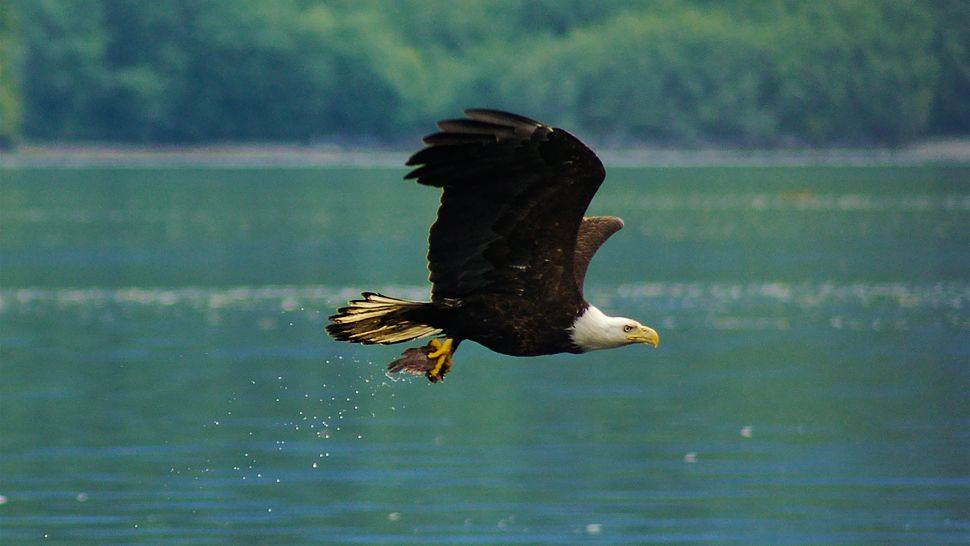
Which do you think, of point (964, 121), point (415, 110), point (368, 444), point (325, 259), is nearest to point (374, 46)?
point (415, 110)

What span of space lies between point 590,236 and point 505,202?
1.75m

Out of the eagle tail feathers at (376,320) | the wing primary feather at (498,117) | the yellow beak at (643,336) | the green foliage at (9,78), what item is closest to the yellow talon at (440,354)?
the eagle tail feathers at (376,320)

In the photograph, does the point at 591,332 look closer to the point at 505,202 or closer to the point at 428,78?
the point at 505,202

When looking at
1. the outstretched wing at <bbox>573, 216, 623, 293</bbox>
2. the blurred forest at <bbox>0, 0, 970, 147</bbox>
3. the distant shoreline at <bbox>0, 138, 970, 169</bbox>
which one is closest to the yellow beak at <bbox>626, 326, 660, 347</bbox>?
the outstretched wing at <bbox>573, 216, 623, 293</bbox>

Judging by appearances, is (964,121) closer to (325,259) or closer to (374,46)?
(374,46)

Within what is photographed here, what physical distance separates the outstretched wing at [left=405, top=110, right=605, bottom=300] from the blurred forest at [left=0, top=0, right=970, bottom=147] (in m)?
97.5

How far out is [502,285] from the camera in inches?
445

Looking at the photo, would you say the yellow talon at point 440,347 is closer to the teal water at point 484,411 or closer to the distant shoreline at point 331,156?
the teal water at point 484,411

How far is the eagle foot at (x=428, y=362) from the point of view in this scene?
11.2 m

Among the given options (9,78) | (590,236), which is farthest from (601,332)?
(9,78)

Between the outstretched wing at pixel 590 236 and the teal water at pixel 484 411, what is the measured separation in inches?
121

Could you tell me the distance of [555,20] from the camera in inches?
5079

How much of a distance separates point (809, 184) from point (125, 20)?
159 ft

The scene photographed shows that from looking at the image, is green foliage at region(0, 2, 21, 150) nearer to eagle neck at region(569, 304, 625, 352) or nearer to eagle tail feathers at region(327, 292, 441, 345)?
eagle tail feathers at region(327, 292, 441, 345)
